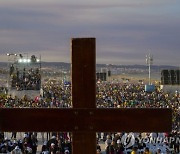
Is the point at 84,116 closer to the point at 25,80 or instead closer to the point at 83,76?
the point at 83,76

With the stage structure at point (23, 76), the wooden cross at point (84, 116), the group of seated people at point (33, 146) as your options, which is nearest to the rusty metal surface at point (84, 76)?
the wooden cross at point (84, 116)

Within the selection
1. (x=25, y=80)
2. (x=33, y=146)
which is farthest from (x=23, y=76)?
(x=33, y=146)

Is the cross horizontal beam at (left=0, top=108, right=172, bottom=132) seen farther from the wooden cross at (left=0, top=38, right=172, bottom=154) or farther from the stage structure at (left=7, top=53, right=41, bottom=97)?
the stage structure at (left=7, top=53, right=41, bottom=97)

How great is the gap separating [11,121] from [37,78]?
156ft

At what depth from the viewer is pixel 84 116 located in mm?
2986

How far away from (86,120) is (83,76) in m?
0.27

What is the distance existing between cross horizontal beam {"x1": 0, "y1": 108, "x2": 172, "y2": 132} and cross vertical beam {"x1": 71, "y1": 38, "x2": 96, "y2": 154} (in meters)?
0.04

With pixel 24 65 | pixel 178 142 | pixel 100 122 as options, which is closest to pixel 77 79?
pixel 100 122

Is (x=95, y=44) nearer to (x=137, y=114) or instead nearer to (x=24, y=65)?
(x=137, y=114)

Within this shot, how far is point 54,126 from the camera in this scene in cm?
300

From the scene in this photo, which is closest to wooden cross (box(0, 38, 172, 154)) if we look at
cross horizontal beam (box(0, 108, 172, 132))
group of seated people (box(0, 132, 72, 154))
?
cross horizontal beam (box(0, 108, 172, 132))

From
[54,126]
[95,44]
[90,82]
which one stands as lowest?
[54,126]

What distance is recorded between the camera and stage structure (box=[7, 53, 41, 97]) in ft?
153

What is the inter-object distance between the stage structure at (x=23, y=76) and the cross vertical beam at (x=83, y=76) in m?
42.2
